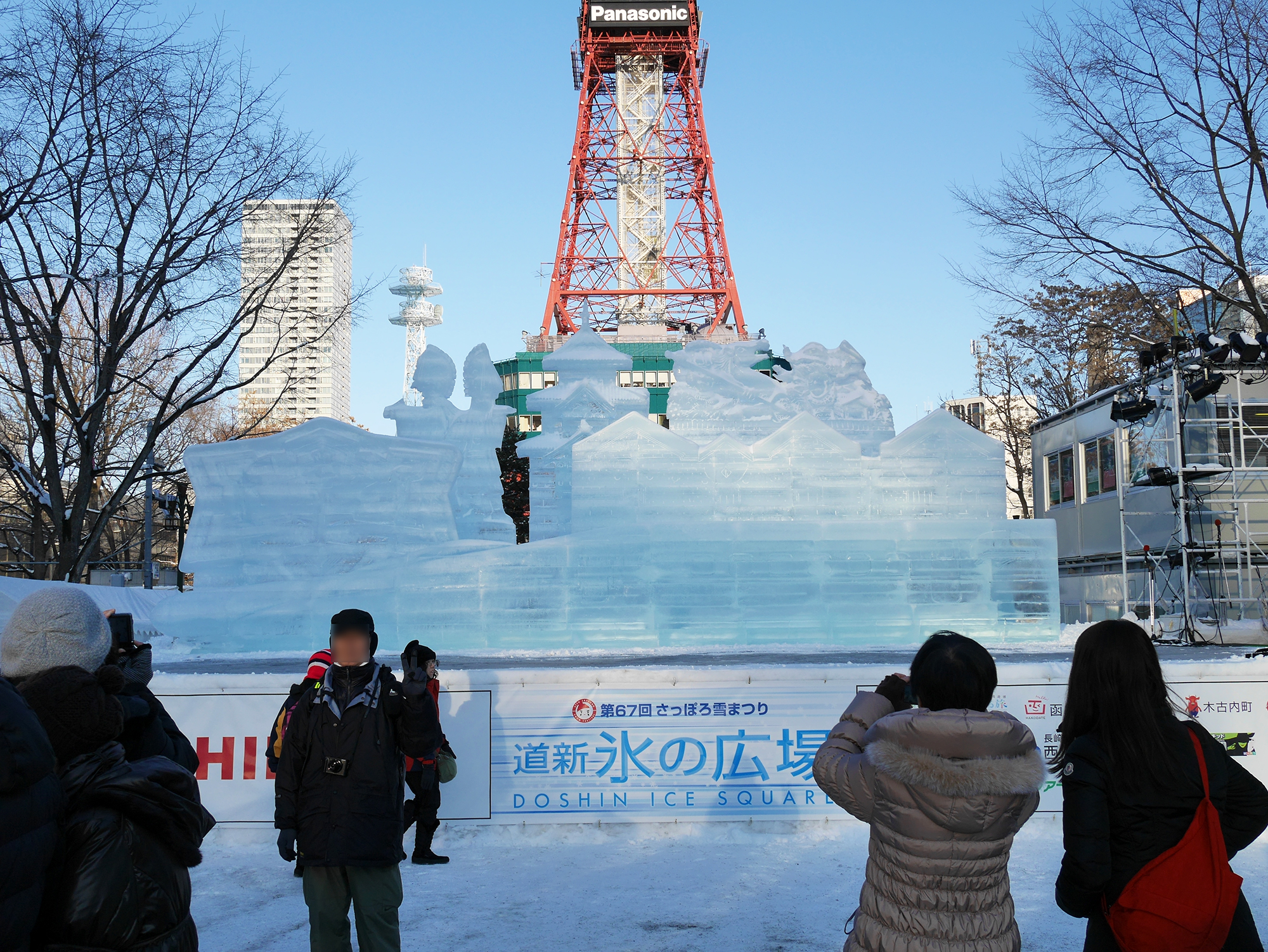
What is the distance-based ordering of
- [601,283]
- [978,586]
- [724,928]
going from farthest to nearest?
[601,283], [978,586], [724,928]

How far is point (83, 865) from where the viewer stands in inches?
86.9

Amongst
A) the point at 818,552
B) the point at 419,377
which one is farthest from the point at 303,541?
the point at 818,552

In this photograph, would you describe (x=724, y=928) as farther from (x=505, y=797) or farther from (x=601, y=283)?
(x=601, y=283)

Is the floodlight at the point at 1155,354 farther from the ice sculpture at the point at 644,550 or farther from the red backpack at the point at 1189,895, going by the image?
the red backpack at the point at 1189,895

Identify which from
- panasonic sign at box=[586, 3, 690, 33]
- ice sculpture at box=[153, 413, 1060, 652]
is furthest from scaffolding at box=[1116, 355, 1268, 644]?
panasonic sign at box=[586, 3, 690, 33]

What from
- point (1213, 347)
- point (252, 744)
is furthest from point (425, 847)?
point (1213, 347)

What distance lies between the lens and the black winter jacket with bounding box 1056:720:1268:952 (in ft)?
8.63

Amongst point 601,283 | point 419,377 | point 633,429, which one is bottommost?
point 633,429

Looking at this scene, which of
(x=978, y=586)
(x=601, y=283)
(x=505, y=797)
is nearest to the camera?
(x=505, y=797)

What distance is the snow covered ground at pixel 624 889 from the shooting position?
4.85 metres

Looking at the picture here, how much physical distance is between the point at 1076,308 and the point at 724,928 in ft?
79.0

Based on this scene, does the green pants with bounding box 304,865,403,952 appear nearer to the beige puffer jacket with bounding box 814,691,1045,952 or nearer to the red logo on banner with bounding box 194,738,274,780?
the beige puffer jacket with bounding box 814,691,1045,952

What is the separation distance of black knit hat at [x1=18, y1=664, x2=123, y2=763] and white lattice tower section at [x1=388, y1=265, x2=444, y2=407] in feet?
302

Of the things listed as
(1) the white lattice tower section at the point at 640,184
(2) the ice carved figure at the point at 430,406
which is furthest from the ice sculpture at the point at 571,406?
(1) the white lattice tower section at the point at 640,184
